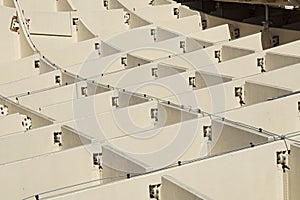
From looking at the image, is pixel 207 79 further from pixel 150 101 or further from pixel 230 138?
pixel 230 138

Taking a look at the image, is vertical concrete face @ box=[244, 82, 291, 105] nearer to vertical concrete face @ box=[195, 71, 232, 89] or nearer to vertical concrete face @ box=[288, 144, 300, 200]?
vertical concrete face @ box=[195, 71, 232, 89]

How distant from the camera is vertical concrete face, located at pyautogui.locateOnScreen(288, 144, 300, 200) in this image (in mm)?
7539

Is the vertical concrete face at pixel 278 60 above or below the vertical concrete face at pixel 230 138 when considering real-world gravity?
above

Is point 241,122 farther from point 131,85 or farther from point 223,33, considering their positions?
point 223,33

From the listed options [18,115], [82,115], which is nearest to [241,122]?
[82,115]

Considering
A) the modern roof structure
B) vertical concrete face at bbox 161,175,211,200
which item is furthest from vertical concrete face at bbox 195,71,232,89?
vertical concrete face at bbox 161,175,211,200

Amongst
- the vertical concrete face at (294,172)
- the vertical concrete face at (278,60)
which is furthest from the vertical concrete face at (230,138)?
the vertical concrete face at (278,60)

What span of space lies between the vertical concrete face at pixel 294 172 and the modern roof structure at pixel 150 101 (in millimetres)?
15

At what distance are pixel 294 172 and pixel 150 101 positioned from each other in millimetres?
2955

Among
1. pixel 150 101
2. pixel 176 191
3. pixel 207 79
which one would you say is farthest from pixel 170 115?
pixel 176 191

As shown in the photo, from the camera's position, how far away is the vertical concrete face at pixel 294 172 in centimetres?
754

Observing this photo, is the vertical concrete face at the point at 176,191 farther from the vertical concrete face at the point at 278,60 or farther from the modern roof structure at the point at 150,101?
the vertical concrete face at the point at 278,60

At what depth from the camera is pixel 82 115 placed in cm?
1005

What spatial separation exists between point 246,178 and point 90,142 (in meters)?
2.01
